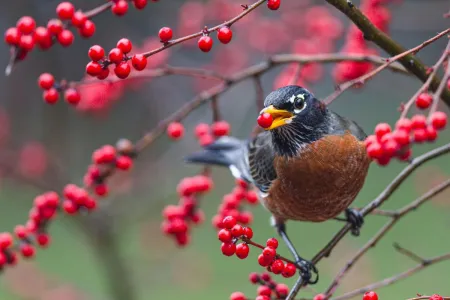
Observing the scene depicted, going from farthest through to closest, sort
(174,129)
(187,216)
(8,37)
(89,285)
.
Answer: (89,285)
(187,216)
(174,129)
(8,37)

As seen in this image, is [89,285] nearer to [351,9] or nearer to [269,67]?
[269,67]

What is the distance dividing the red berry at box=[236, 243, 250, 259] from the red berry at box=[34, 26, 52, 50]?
73cm

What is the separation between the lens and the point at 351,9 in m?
1.57

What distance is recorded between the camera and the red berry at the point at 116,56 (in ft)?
5.23

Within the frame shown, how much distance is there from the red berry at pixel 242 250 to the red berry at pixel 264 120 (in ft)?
1.13

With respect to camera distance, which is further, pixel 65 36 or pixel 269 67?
pixel 269 67

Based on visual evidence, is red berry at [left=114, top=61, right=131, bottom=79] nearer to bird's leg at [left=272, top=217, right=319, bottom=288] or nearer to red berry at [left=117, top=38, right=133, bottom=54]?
red berry at [left=117, top=38, right=133, bottom=54]

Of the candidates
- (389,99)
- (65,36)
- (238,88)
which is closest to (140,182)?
(238,88)

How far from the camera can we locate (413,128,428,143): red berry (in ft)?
4.24

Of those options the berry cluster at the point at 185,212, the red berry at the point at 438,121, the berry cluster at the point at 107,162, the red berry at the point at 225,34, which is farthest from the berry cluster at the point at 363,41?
the red berry at the point at 438,121

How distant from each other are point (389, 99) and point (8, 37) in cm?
855

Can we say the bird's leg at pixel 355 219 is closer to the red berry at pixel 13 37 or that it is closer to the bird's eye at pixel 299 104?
the bird's eye at pixel 299 104

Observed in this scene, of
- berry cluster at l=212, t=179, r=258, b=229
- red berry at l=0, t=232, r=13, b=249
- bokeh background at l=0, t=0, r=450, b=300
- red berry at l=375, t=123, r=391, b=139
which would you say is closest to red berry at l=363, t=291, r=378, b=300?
red berry at l=375, t=123, r=391, b=139

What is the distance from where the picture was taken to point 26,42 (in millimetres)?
1787
